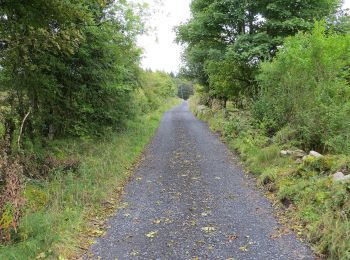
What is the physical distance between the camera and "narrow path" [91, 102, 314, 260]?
4.57 meters

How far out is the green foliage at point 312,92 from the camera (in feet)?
27.5

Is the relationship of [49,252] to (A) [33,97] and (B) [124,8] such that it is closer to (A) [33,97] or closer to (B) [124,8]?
(A) [33,97]

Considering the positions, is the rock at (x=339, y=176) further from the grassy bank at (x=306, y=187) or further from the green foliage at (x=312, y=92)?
the green foliage at (x=312, y=92)

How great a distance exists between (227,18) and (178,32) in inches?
148

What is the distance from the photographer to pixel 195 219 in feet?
18.5

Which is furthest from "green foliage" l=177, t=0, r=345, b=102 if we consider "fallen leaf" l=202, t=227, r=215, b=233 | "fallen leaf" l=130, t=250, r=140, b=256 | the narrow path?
"fallen leaf" l=130, t=250, r=140, b=256

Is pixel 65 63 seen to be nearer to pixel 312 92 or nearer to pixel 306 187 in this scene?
pixel 312 92

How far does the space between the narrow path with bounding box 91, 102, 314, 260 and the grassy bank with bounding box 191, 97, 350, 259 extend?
0.31 metres

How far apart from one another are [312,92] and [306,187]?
456 cm

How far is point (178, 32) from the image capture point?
58.3 feet

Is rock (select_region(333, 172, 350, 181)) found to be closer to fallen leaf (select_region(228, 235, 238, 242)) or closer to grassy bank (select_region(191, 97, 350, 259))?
grassy bank (select_region(191, 97, 350, 259))

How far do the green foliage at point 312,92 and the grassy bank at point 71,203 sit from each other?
5329 millimetres

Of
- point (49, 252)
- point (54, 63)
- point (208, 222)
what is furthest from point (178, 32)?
point (49, 252)

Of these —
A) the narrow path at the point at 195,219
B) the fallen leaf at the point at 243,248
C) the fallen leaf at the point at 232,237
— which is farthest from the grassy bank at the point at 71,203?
the fallen leaf at the point at 243,248
